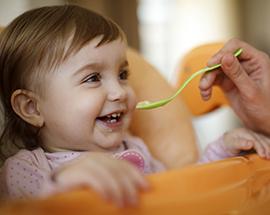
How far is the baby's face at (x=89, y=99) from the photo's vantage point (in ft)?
2.59

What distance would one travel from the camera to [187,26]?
3.25 m

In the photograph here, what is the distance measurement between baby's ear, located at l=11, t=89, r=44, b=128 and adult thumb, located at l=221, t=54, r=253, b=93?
34cm

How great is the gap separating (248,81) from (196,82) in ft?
1.03

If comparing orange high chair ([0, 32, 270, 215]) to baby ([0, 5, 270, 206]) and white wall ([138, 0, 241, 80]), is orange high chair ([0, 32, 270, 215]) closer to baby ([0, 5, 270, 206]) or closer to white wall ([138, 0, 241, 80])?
baby ([0, 5, 270, 206])

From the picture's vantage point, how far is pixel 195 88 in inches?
45.1

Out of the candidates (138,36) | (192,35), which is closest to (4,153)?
(138,36)

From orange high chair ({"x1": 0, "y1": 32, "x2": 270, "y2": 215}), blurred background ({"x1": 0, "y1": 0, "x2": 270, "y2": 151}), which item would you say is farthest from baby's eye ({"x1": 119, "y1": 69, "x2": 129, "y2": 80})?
blurred background ({"x1": 0, "y1": 0, "x2": 270, "y2": 151})

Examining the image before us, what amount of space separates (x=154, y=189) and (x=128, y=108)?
15.9 inches

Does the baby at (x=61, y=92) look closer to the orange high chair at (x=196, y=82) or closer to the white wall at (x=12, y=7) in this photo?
the orange high chair at (x=196, y=82)

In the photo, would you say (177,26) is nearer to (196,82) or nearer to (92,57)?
(196,82)

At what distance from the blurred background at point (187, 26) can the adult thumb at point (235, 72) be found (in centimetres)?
184

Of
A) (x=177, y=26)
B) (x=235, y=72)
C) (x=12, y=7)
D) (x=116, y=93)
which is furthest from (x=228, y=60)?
(x=177, y=26)

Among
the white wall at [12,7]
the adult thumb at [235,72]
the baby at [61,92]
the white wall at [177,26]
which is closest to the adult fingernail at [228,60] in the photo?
the adult thumb at [235,72]

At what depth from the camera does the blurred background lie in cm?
276
